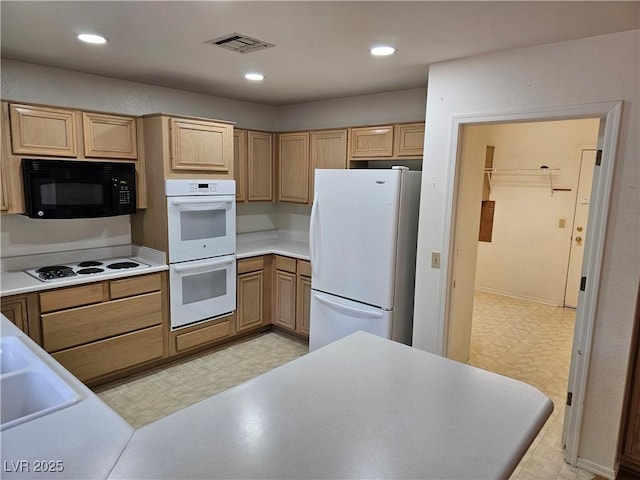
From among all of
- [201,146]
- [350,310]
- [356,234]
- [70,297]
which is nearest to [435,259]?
[356,234]

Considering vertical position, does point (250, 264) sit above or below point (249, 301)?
above

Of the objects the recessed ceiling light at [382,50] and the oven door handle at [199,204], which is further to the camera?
the oven door handle at [199,204]

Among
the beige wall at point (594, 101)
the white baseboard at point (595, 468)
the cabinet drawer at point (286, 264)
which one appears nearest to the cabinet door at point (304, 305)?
the cabinet drawer at point (286, 264)

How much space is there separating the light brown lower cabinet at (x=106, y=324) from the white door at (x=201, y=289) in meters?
0.11

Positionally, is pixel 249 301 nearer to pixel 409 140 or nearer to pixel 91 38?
pixel 409 140

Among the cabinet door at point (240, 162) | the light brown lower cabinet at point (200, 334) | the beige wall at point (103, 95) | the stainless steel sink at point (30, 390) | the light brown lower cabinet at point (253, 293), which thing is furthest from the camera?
the cabinet door at point (240, 162)

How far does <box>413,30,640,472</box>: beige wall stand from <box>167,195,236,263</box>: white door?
1.92 meters

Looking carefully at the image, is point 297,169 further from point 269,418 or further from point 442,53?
point 269,418

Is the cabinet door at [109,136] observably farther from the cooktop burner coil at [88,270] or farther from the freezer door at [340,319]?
the freezer door at [340,319]

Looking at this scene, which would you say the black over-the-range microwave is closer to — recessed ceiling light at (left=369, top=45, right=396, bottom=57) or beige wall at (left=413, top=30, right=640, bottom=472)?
recessed ceiling light at (left=369, top=45, right=396, bottom=57)

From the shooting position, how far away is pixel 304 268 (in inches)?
152

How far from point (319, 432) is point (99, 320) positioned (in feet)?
8.04

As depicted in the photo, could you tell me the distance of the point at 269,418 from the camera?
1.19 metres

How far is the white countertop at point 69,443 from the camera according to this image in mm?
956
